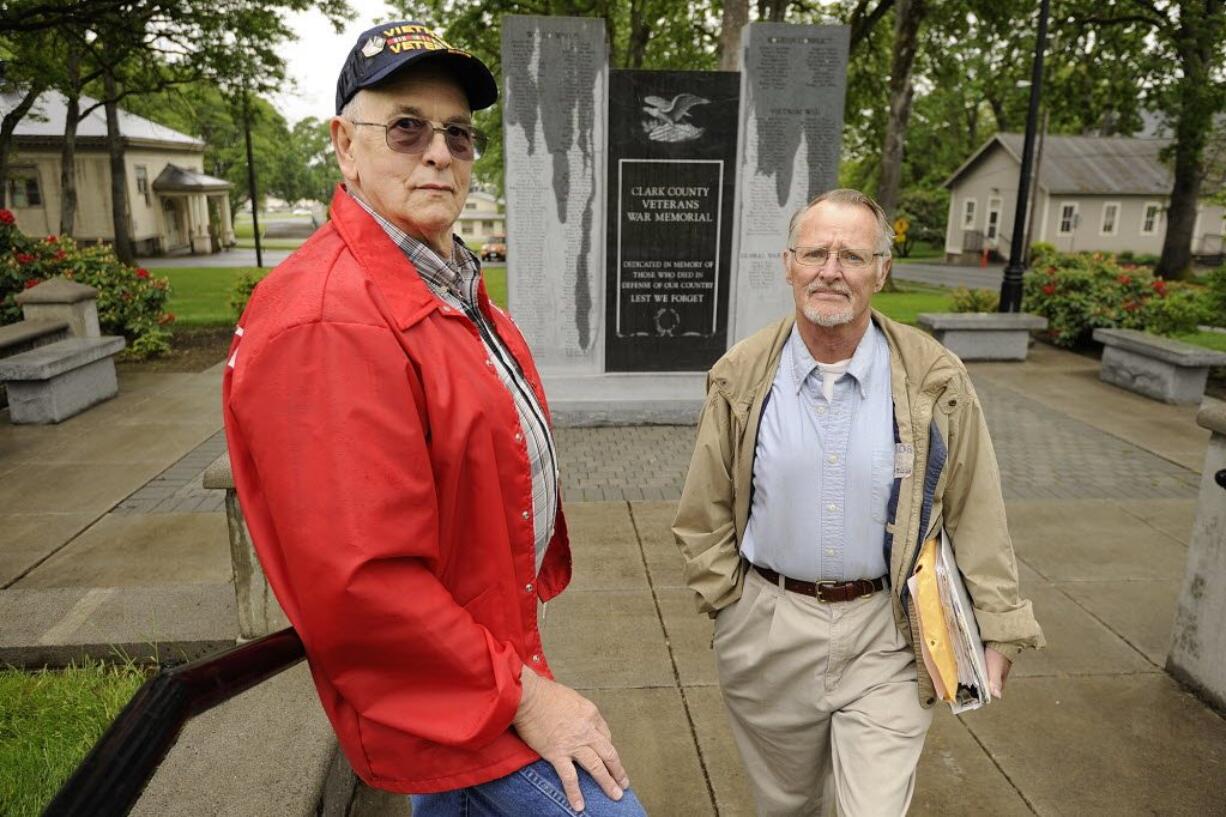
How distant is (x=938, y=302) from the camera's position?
20.8 meters

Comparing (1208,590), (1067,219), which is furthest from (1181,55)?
(1067,219)

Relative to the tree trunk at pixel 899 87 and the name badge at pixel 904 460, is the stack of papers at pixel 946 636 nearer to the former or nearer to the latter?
the name badge at pixel 904 460

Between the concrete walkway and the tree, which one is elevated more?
the tree

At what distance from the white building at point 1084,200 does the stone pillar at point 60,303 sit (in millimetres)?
42900

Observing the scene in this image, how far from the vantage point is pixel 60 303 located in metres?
9.57

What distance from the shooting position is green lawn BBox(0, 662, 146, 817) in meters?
2.91

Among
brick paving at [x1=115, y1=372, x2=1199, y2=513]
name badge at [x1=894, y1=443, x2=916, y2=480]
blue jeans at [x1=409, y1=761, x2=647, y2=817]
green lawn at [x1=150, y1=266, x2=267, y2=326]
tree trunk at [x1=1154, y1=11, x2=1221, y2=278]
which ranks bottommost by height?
brick paving at [x1=115, y1=372, x2=1199, y2=513]

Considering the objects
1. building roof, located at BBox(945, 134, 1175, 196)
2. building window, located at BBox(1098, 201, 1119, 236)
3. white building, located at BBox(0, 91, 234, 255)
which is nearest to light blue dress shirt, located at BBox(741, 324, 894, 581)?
white building, located at BBox(0, 91, 234, 255)

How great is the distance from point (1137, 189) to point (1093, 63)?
93.6 feet

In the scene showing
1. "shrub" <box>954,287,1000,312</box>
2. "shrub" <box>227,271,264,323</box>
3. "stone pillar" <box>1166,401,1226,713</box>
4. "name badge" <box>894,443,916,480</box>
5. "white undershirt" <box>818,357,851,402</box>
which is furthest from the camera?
"shrub" <box>954,287,1000,312</box>

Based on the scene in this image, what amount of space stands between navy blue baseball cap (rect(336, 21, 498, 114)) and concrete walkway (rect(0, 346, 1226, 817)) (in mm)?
2020

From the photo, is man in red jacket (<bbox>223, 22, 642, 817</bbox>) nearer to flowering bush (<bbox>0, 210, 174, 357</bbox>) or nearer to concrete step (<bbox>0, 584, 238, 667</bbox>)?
concrete step (<bbox>0, 584, 238, 667</bbox>)

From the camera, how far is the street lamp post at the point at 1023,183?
38.0 ft

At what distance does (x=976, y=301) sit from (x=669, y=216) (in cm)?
788
